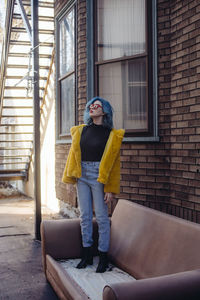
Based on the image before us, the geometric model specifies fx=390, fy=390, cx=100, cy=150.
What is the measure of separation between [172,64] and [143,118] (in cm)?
86

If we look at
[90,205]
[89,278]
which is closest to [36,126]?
[90,205]

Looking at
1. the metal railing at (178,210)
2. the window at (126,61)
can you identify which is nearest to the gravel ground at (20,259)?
the metal railing at (178,210)

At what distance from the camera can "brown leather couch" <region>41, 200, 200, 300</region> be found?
7.39 ft

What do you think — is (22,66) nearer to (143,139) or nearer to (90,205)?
(143,139)

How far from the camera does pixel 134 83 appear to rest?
560 cm

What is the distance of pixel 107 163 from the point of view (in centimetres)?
388

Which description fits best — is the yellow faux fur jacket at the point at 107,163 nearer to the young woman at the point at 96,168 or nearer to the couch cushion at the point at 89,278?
the young woman at the point at 96,168

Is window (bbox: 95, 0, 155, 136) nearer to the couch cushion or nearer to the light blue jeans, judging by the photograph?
the light blue jeans

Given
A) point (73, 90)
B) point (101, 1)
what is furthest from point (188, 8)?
point (73, 90)

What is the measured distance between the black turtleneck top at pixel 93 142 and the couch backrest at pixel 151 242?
653 millimetres

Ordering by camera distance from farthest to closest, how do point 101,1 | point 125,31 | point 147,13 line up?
point 101,1
point 125,31
point 147,13

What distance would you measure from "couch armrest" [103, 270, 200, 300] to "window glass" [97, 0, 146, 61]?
3.84 m

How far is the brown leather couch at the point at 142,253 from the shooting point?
2252mm

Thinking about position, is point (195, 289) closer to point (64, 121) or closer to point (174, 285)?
point (174, 285)
